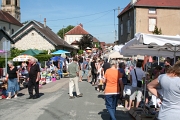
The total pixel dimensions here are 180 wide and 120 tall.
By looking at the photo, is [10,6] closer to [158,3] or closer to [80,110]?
[158,3]

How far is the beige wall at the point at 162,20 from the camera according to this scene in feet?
118

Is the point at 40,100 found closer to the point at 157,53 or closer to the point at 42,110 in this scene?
the point at 42,110

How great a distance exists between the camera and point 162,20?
36125 mm

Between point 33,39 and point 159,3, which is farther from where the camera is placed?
point 33,39

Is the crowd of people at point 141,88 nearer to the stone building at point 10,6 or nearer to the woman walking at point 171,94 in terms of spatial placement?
the woman walking at point 171,94

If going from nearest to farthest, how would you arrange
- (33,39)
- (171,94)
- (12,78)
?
(171,94)
(12,78)
(33,39)

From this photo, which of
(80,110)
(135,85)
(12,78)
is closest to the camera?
(135,85)

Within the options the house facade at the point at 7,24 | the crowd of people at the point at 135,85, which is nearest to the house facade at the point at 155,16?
the crowd of people at the point at 135,85

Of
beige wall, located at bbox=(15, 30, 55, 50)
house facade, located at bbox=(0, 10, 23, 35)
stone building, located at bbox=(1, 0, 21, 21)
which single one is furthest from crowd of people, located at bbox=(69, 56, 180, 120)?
stone building, located at bbox=(1, 0, 21, 21)

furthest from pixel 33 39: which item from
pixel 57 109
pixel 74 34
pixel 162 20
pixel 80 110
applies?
pixel 74 34

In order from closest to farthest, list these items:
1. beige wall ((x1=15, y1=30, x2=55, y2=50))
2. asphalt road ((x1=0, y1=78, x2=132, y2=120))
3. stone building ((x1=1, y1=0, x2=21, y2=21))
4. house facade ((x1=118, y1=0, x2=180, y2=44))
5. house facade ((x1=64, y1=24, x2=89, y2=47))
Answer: asphalt road ((x1=0, y1=78, x2=132, y2=120))
house facade ((x1=118, y1=0, x2=180, y2=44))
beige wall ((x1=15, y1=30, x2=55, y2=50))
stone building ((x1=1, y1=0, x2=21, y2=21))
house facade ((x1=64, y1=24, x2=89, y2=47))

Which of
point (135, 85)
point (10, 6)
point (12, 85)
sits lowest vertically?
point (12, 85)

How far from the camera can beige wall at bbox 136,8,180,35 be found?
35.9 m

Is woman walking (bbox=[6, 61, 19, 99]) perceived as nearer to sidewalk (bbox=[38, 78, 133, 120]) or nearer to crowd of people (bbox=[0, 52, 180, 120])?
crowd of people (bbox=[0, 52, 180, 120])
